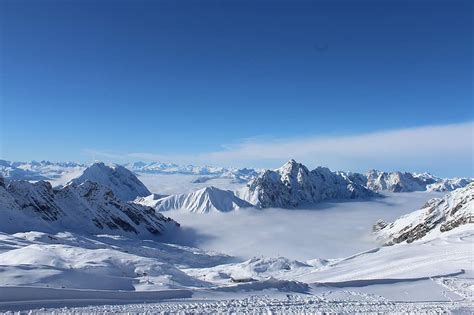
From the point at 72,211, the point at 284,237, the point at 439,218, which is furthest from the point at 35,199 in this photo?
the point at 439,218

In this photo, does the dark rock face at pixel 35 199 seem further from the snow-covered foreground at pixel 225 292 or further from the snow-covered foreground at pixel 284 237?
the snow-covered foreground at pixel 225 292

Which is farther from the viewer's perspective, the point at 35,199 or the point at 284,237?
the point at 284,237

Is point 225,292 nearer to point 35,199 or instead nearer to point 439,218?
point 439,218

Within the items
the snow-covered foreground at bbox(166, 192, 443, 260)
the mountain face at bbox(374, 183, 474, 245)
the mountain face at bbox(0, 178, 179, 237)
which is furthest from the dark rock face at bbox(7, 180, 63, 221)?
the mountain face at bbox(374, 183, 474, 245)

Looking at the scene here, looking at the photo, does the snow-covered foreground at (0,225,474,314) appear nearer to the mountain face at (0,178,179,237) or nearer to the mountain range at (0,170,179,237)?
the mountain range at (0,170,179,237)

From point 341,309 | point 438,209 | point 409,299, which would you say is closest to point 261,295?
point 341,309

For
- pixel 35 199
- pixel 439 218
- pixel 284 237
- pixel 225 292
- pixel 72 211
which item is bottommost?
pixel 284 237

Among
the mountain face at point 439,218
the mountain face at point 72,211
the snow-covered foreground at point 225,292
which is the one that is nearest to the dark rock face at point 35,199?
the mountain face at point 72,211
